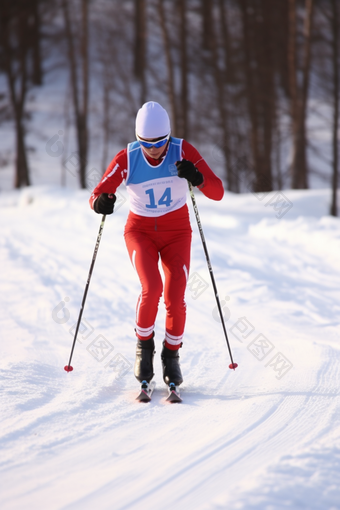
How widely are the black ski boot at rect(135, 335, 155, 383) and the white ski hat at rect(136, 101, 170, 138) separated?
1.46 m

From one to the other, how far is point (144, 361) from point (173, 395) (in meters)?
0.33

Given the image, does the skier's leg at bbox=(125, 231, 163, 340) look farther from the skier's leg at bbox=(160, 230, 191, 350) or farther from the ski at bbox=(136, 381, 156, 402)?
the ski at bbox=(136, 381, 156, 402)

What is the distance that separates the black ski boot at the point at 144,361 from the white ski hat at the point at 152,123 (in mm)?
1461

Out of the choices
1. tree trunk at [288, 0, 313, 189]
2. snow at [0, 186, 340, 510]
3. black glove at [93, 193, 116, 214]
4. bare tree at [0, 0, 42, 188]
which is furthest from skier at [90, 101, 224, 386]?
bare tree at [0, 0, 42, 188]

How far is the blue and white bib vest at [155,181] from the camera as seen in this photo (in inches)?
151

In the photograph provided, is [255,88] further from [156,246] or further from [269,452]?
[269,452]

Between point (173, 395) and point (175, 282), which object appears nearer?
point (173, 395)

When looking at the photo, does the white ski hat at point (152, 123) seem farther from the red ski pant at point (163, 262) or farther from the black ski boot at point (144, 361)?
the black ski boot at point (144, 361)

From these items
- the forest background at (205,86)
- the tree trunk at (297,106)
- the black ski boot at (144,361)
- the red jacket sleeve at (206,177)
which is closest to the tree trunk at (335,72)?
the forest background at (205,86)

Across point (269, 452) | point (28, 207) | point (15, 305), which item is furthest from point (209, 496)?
point (28, 207)

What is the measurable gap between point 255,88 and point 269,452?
1689cm

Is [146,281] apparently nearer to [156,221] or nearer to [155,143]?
[156,221]

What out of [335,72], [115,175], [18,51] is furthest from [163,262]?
[18,51]

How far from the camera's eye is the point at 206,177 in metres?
3.88
